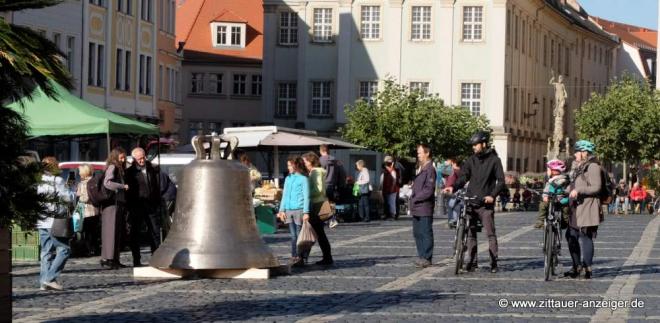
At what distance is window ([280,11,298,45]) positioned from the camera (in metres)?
73.9

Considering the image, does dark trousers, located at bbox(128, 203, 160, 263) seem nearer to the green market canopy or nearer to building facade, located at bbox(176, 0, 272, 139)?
the green market canopy

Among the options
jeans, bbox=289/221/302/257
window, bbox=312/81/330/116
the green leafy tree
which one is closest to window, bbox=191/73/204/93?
window, bbox=312/81/330/116

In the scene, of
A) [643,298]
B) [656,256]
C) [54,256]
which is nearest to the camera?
[643,298]

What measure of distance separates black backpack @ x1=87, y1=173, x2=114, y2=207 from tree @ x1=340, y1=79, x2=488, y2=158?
37.4m

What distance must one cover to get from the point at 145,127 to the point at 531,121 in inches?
2160

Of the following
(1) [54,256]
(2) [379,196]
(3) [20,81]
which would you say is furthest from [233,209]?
(2) [379,196]

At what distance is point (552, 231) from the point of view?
18.5 metres

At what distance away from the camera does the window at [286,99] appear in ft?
244

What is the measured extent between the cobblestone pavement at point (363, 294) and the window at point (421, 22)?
4832cm

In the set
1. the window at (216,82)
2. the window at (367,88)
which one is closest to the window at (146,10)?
the window at (367,88)

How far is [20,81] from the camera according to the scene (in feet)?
29.7

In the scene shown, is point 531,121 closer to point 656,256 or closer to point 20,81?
point 656,256

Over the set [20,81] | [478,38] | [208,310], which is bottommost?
[208,310]

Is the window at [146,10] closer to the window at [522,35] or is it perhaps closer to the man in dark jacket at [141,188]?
the window at [522,35]
